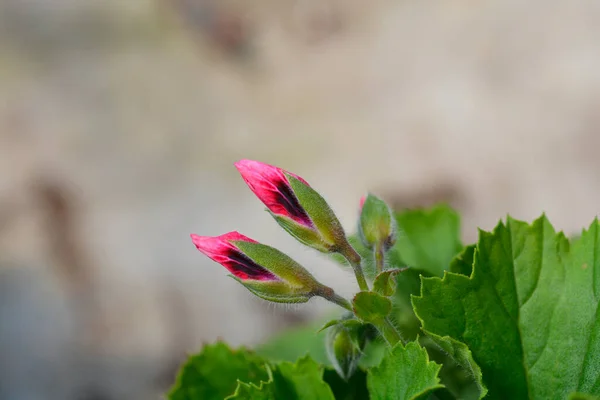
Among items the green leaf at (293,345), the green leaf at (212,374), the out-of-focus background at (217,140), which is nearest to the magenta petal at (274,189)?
the green leaf at (212,374)

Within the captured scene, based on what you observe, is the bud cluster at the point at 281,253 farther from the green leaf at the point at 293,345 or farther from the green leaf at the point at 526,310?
the green leaf at the point at 293,345

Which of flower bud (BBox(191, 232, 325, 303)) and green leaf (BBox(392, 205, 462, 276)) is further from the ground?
green leaf (BBox(392, 205, 462, 276))

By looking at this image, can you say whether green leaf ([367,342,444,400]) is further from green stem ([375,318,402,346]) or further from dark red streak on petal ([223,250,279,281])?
dark red streak on petal ([223,250,279,281])

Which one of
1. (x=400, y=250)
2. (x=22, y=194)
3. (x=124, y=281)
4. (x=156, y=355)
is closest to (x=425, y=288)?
(x=400, y=250)

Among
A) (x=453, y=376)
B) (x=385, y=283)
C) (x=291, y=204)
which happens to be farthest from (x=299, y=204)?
(x=453, y=376)

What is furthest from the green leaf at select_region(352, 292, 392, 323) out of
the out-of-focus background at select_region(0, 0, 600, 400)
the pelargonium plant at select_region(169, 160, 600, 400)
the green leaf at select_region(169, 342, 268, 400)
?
the out-of-focus background at select_region(0, 0, 600, 400)

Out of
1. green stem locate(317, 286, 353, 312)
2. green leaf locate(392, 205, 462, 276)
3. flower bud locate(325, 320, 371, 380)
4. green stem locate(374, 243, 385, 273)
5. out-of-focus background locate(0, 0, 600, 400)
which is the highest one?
out-of-focus background locate(0, 0, 600, 400)

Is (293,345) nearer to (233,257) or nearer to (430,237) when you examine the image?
(430,237)
